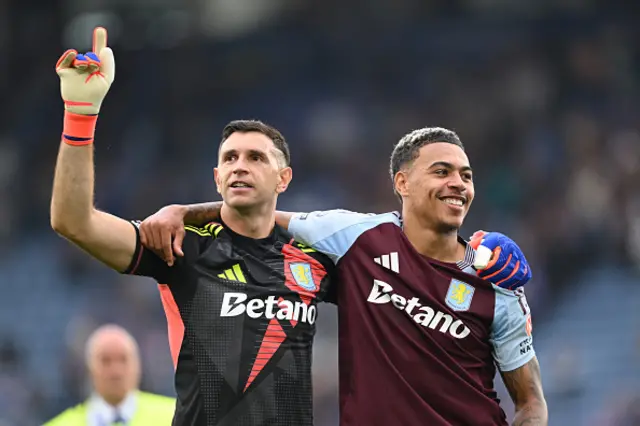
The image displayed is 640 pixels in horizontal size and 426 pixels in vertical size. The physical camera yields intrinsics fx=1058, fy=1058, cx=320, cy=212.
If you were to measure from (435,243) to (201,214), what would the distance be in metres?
1.17

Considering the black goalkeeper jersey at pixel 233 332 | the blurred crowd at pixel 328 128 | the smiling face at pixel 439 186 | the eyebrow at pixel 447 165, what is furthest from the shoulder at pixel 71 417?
the blurred crowd at pixel 328 128

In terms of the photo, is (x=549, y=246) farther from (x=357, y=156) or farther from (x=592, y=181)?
(x=357, y=156)

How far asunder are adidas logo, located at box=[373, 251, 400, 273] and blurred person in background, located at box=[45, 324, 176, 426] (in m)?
2.67

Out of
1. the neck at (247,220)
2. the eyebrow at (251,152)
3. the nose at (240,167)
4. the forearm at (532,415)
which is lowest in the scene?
the forearm at (532,415)

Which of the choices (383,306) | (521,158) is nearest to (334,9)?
(521,158)

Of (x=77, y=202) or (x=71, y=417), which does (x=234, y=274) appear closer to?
(x=77, y=202)

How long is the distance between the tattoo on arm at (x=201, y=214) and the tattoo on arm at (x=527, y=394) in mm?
1617

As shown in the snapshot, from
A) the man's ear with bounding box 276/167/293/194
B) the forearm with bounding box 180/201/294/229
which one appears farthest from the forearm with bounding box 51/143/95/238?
the man's ear with bounding box 276/167/293/194

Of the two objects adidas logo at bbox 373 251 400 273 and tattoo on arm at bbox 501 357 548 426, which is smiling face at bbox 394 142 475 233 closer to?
adidas logo at bbox 373 251 400 273

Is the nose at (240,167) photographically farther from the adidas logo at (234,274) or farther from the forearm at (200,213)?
the adidas logo at (234,274)

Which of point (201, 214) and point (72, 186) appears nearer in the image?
point (72, 186)

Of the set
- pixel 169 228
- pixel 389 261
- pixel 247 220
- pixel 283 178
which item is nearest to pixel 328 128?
pixel 283 178

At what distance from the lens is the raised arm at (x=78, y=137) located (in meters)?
4.20

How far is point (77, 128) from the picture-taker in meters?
4.22
